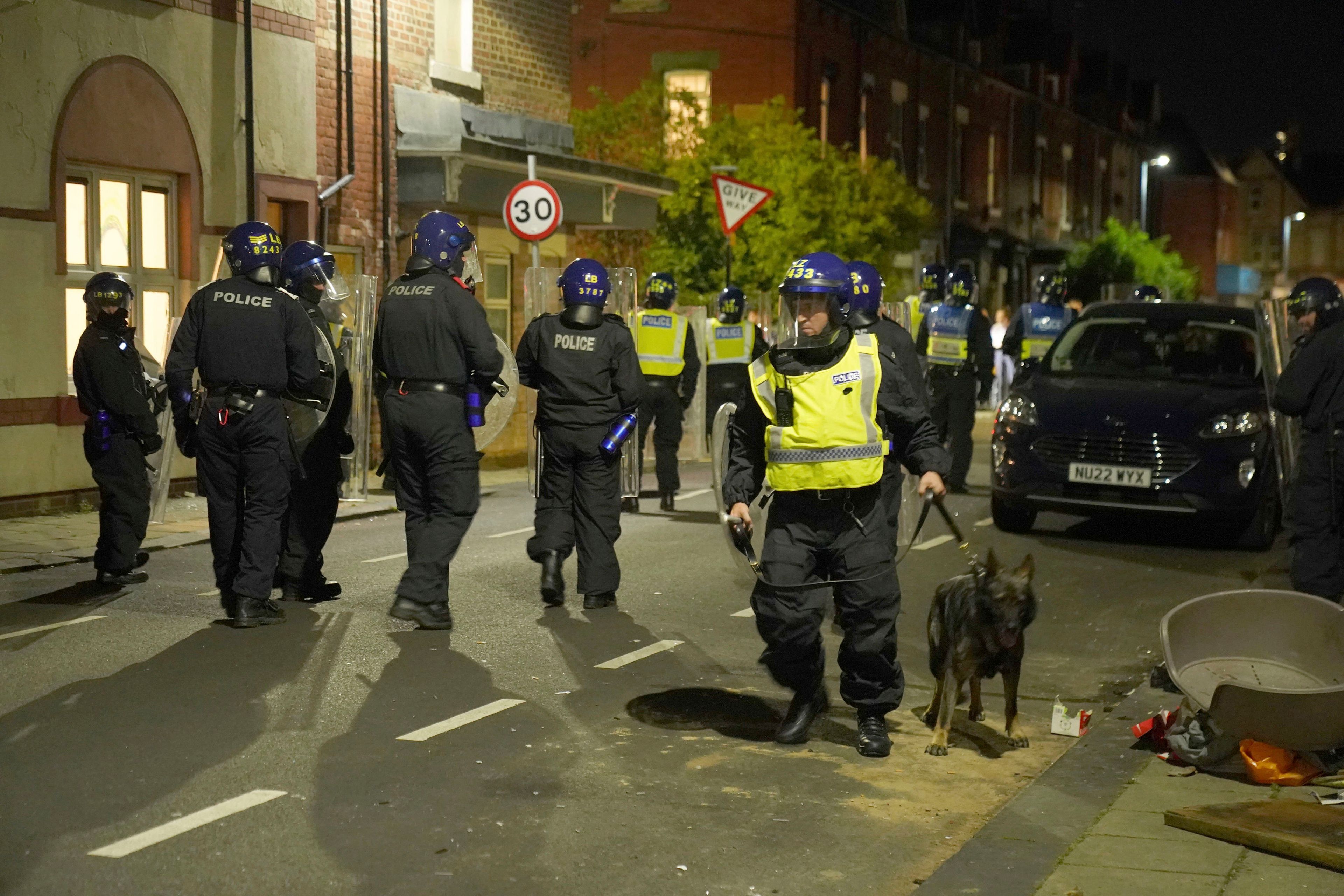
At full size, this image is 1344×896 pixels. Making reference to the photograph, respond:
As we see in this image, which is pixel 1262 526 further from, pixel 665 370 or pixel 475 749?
pixel 475 749

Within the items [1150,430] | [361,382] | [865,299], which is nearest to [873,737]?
[865,299]

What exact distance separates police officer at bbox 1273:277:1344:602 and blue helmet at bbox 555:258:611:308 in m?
3.55

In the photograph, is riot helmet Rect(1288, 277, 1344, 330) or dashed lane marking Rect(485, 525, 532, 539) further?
dashed lane marking Rect(485, 525, 532, 539)

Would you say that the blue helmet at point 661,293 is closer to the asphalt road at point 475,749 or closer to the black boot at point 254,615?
the asphalt road at point 475,749

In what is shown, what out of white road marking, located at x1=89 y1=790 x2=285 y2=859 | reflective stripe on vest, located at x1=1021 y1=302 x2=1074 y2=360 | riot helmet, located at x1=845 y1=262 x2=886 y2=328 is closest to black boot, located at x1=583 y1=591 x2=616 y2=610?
riot helmet, located at x1=845 y1=262 x2=886 y2=328

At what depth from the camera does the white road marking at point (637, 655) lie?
26.0 ft

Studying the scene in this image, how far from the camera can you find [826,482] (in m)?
6.20

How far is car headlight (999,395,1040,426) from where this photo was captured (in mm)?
12773

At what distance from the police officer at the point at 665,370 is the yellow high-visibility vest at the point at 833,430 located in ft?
25.4

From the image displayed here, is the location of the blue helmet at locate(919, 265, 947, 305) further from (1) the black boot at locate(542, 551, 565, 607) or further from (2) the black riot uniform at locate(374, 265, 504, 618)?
(2) the black riot uniform at locate(374, 265, 504, 618)

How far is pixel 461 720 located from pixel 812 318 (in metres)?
2.08

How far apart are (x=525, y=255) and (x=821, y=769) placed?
48.2 ft

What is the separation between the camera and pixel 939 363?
15.4 meters

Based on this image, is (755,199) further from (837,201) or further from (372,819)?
(372,819)
